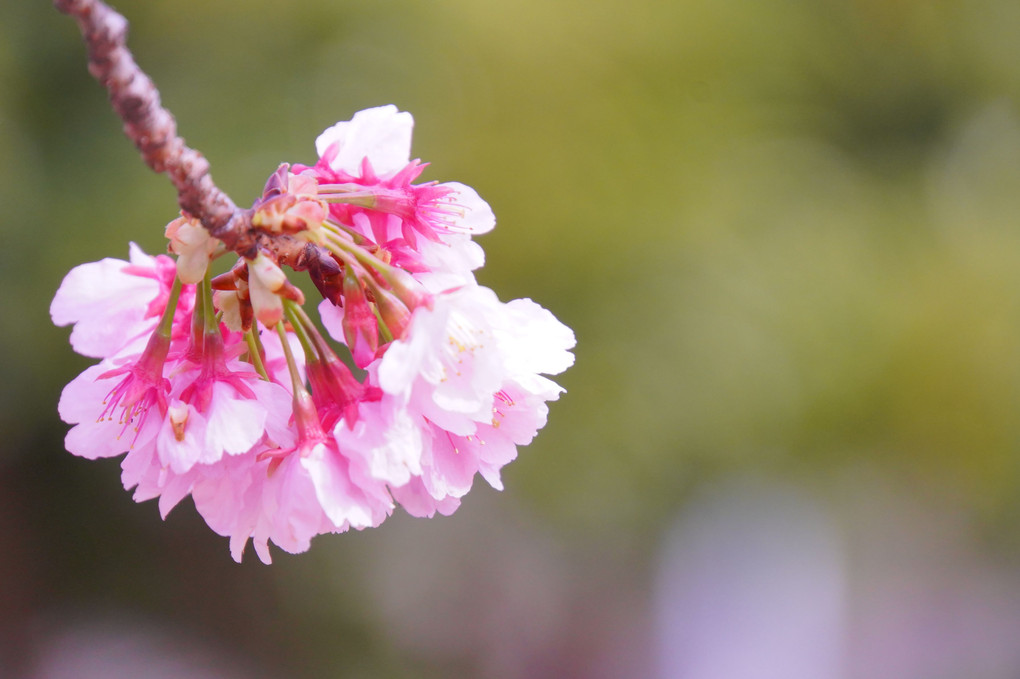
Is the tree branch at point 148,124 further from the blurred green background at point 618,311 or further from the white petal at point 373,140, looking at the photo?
the blurred green background at point 618,311

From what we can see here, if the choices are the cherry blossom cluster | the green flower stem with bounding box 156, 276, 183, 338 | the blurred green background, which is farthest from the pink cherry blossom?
the blurred green background

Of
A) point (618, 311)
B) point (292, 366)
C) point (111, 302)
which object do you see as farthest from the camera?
point (618, 311)

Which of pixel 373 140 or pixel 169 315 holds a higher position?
pixel 373 140

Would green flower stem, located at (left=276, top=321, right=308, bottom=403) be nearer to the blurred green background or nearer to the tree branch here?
the tree branch

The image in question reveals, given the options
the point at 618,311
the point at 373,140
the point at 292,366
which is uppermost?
the point at 618,311

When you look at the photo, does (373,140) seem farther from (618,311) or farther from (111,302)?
(618,311)

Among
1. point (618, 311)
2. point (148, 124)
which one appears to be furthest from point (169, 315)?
point (618, 311)

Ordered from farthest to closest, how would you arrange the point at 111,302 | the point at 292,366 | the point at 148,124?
the point at 111,302, the point at 292,366, the point at 148,124

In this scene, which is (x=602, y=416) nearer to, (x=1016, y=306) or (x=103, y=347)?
(x=1016, y=306)
